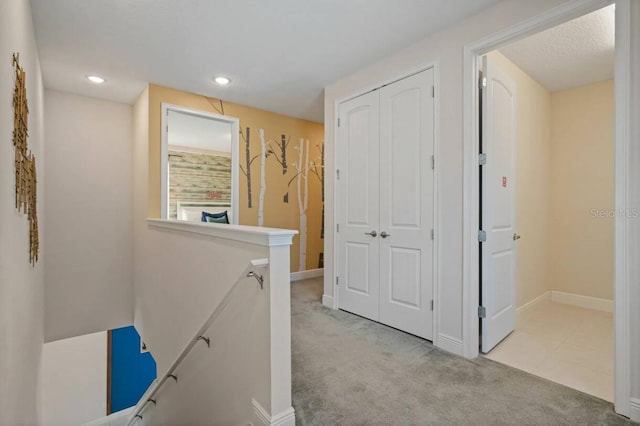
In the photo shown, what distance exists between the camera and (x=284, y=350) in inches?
62.4

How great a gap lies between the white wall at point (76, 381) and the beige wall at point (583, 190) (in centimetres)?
699

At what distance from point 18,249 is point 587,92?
542cm

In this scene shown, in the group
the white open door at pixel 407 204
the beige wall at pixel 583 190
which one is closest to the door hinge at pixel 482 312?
the white open door at pixel 407 204

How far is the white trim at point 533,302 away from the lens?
329cm

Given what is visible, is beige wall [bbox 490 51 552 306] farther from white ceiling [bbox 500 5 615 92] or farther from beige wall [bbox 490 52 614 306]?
white ceiling [bbox 500 5 615 92]

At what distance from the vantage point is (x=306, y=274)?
4.94 m

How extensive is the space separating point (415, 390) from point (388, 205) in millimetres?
1522

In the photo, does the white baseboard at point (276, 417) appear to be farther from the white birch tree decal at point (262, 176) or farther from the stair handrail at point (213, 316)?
the white birch tree decal at point (262, 176)

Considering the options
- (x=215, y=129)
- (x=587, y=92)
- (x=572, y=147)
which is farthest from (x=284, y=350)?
(x=215, y=129)

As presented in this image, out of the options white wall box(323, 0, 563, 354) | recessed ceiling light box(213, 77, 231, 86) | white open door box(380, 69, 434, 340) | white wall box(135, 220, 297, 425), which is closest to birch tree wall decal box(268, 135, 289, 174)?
recessed ceiling light box(213, 77, 231, 86)

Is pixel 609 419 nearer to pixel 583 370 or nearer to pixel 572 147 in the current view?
pixel 583 370

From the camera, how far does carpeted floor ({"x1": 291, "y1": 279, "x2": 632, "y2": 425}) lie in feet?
5.35

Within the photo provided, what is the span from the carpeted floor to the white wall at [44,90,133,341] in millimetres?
3073

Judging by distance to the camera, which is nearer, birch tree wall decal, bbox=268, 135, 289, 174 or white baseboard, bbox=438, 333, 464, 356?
white baseboard, bbox=438, 333, 464, 356
